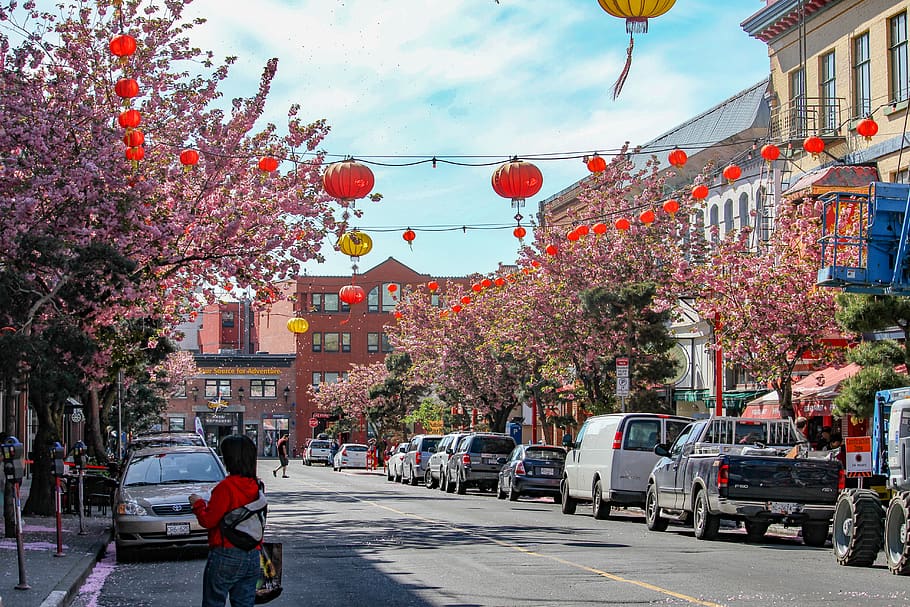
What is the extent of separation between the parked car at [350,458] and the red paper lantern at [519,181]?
5241 cm

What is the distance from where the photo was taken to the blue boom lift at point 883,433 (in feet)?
52.1

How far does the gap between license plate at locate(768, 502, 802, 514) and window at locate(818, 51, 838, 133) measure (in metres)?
15.9

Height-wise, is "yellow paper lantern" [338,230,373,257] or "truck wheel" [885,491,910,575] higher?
"yellow paper lantern" [338,230,373,257]

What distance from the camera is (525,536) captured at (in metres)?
21.3

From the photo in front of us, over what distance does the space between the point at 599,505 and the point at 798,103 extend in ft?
Result: 45.6

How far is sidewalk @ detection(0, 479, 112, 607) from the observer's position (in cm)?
1334

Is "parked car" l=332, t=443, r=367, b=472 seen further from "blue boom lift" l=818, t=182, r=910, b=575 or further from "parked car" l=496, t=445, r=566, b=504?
"blue boom lift" l=818, t=182, r=910, b=575

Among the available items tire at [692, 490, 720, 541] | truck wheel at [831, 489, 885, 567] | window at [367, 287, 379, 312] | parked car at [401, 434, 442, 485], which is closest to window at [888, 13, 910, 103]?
tire at [692, 490, 720, 541]

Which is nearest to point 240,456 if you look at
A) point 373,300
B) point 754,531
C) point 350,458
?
point 754,531

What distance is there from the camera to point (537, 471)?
34344 millimetres

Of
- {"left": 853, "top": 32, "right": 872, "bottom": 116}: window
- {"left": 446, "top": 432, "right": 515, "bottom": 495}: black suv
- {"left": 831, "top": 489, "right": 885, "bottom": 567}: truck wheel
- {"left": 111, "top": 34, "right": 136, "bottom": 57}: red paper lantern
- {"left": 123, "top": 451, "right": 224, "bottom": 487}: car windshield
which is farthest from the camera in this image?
{"left": 446, "top": 432, "right": 515, "bottom": 495}: black suv

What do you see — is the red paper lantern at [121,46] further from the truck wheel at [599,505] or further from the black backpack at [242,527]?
the truck wheel at [599,505]

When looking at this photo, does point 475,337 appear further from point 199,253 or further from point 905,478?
point 905,478

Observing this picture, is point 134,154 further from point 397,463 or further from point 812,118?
point 397,463
